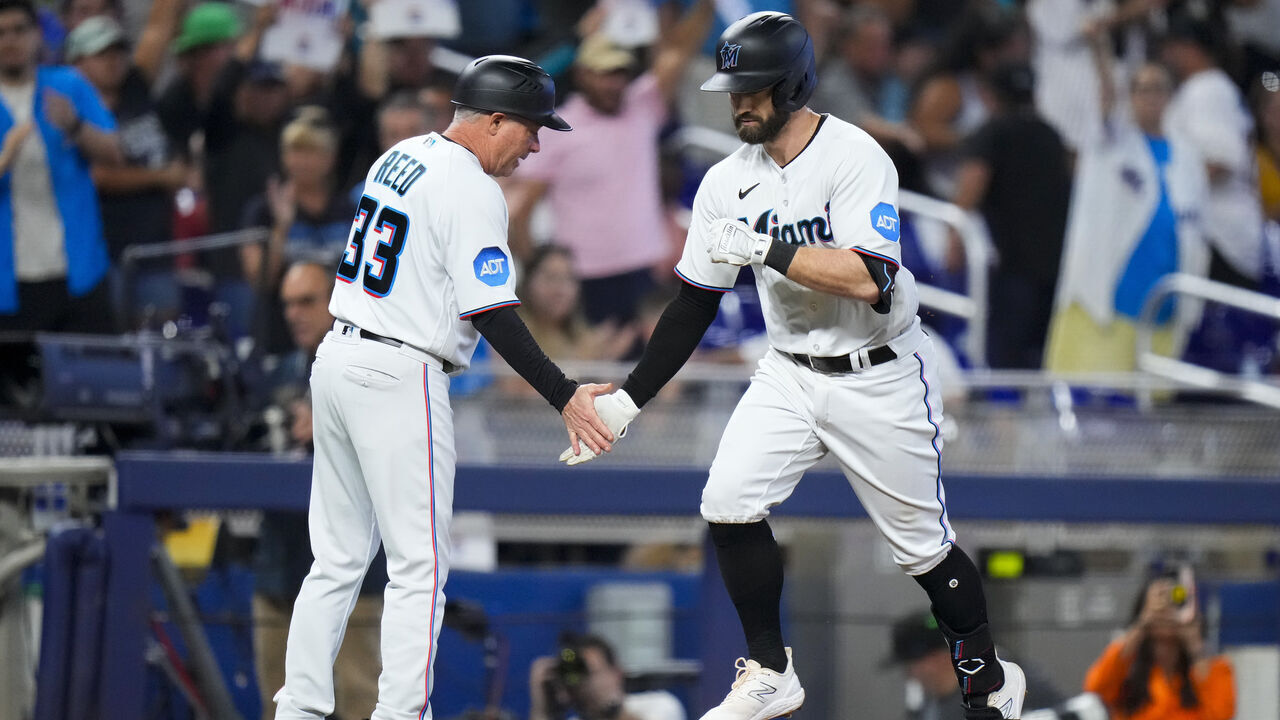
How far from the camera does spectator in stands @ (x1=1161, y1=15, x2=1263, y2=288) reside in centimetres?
719

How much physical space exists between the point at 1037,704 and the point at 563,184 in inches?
117

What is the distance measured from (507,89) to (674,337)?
0.74 meters

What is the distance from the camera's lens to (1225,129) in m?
7.27

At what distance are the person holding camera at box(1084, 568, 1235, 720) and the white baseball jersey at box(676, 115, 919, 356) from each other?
71.1 inches

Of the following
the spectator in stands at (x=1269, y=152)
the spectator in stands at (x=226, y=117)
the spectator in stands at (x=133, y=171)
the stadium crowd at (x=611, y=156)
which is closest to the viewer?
the stadium crowd at (x=611, y=156)

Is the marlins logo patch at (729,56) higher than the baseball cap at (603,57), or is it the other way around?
the baseball cap at (603,57)

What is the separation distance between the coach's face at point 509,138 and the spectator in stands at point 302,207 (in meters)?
2.32

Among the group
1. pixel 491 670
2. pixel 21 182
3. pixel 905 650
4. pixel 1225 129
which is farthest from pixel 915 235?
pixel 21 182

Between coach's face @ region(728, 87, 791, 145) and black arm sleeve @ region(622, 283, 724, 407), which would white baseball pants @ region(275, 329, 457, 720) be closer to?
black arm sleeve @ region(622, 283, 724, 407)

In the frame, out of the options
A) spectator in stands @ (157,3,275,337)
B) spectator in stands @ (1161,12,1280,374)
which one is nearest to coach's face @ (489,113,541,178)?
spectator in stands @ (157,3,275,337)

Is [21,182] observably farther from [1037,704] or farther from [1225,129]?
[1225,129]

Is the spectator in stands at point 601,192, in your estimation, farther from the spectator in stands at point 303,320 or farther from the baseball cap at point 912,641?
the baseball cap at point 912,641

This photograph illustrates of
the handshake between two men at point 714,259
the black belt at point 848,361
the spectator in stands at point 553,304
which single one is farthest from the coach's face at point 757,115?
the spectator in stands at point 553,304

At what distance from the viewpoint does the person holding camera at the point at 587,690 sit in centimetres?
504
